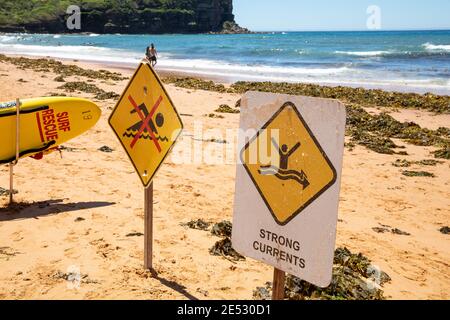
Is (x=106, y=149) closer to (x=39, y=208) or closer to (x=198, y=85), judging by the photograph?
(x=39, y=208)

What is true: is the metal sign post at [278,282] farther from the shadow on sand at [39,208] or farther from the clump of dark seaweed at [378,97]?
the clump of dark seaweed at [378,97]


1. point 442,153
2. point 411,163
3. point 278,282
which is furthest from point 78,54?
point 278,282

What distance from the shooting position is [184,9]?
153875 mm

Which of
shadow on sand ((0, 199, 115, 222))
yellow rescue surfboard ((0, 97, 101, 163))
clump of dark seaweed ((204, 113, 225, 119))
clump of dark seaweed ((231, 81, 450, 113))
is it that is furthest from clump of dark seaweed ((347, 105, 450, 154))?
shadow on sand ((0, 199, 115, 222))

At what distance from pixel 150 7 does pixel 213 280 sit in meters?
157

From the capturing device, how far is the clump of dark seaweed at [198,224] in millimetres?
5014

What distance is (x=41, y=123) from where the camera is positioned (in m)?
5.71

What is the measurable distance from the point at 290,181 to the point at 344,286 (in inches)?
86.4

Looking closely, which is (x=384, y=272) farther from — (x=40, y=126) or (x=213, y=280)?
(x=40, y=126)

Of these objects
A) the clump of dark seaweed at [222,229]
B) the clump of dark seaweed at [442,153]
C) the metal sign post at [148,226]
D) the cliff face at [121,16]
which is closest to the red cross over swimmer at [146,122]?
the metal sign post at [148,226]

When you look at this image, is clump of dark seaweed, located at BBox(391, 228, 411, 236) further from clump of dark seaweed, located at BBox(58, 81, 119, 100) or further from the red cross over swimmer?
clump of dark seaweed, located at BBox(58, 81, 119, 100)

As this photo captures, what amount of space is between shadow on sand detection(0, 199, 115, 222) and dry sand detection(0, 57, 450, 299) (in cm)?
1

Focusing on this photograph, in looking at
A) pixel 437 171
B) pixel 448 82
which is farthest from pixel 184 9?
pixel 437 171

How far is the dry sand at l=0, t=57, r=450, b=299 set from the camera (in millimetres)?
3748
